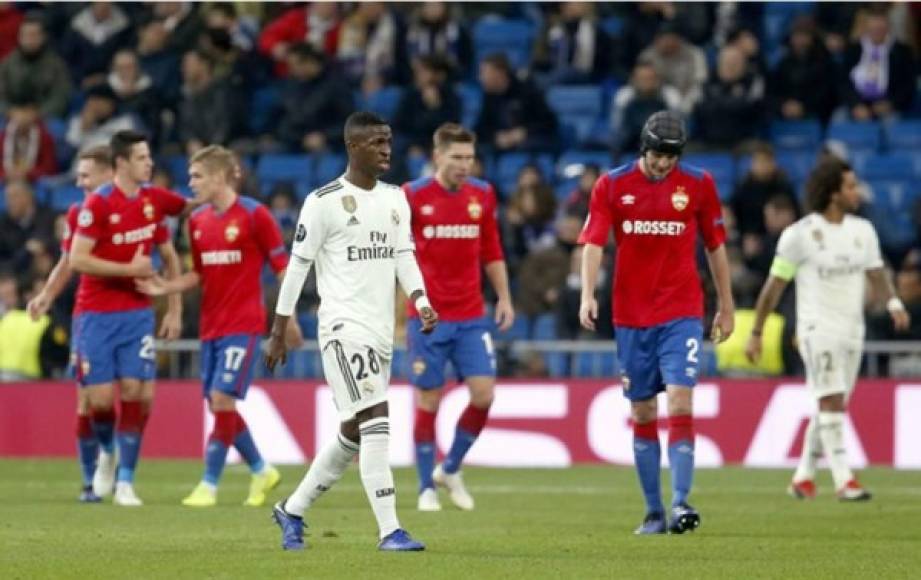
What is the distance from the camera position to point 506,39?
28234 mm

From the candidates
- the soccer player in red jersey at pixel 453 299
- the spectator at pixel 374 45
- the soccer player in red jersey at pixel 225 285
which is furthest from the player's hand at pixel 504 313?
the spectator at pixel 374 45

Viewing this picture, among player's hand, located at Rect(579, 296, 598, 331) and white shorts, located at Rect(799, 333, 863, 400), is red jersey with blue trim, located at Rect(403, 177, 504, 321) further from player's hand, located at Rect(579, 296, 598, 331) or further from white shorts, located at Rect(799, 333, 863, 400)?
player's hand, located at Rect(579, 296, 598, 331)

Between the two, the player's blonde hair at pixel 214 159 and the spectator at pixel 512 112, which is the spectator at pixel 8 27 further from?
the player's blonde hair at pixel 214 159

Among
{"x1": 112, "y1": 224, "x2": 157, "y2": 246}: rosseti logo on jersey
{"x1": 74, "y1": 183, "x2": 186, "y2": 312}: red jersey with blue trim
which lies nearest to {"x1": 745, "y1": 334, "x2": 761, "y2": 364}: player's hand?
{"x1": 74, "y1": 183, "x2": 186, "y2": 312}: red jersey with blue trim

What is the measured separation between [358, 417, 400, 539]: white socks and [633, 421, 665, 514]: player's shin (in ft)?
8.35

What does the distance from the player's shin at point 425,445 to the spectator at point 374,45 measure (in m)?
11.7

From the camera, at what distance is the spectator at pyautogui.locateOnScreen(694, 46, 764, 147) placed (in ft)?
83.8

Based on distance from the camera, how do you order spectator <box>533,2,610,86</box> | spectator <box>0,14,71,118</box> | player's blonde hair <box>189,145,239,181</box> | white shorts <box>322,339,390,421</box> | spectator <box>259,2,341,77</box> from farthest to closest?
1. spectator <box>0,14,71,118</box>
2. spectator <box>259,2,341,77</box>
3. spectator <box>533,2,610,86</box>
4. player's blonde hair <box>189,145,239,181</box>
5. white shorts <box>322,339,390,421</box>

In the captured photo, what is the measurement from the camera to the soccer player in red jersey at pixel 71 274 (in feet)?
55.2

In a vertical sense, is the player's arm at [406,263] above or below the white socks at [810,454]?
above

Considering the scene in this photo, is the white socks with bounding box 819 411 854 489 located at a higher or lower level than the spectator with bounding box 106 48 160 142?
lower

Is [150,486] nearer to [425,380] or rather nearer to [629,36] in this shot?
[425,380]

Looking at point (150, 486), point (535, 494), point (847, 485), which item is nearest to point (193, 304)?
point (150, 486)

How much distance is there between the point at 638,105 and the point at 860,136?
8.51 feet
